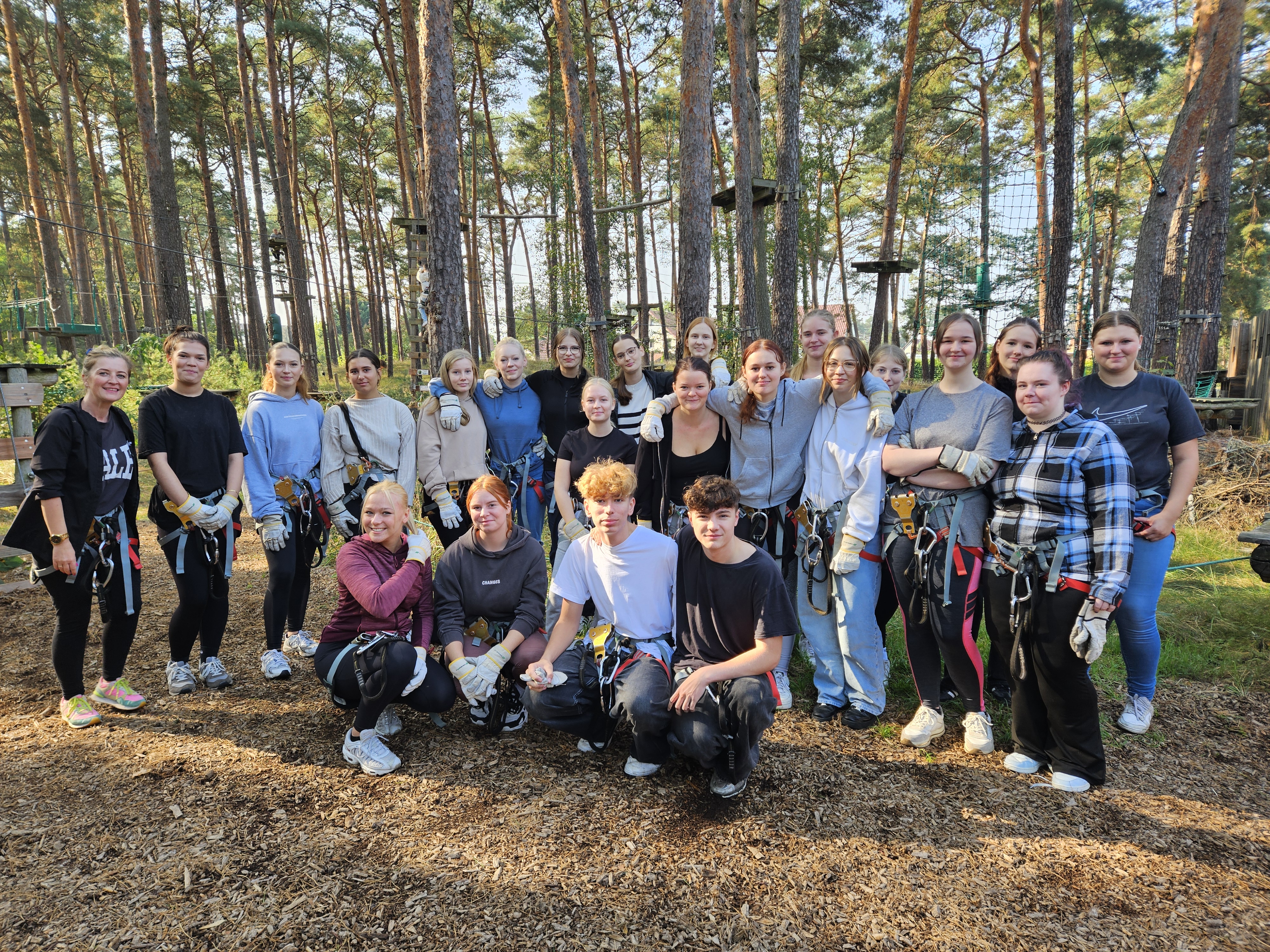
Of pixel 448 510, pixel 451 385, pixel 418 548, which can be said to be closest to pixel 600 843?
pixel 418 548

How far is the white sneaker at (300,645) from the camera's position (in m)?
4.30

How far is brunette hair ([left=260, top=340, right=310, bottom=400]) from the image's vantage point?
3938mm

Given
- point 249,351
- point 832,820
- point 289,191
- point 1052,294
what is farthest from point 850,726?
point 249,351

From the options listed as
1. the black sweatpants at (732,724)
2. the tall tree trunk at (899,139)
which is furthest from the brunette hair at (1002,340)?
the tall tree trunk at (899,139)

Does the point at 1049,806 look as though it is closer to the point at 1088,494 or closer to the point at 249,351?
the point at 1088,494

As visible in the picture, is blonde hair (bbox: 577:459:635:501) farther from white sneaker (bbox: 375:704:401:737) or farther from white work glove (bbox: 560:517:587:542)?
white sneaker (bbox: 375:704:401:737)

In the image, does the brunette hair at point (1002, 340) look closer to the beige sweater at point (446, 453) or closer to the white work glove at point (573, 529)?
the white work glove at point (573, 529)

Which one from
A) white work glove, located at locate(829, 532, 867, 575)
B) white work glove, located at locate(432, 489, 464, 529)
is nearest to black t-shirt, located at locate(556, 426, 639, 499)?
white work glove, located at locate(432, 489, 464, 529)

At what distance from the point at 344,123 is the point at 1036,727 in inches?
1023

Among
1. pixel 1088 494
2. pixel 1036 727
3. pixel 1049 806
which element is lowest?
pixel 1049 806

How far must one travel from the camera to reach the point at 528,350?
40094mm

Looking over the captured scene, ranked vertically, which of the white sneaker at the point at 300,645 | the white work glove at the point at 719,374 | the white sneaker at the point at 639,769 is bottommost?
the white sneaker at the point at 639,769

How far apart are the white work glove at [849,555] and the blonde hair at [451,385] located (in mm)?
2389

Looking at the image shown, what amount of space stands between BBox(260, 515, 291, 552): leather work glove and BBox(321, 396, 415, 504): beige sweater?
0.31m
